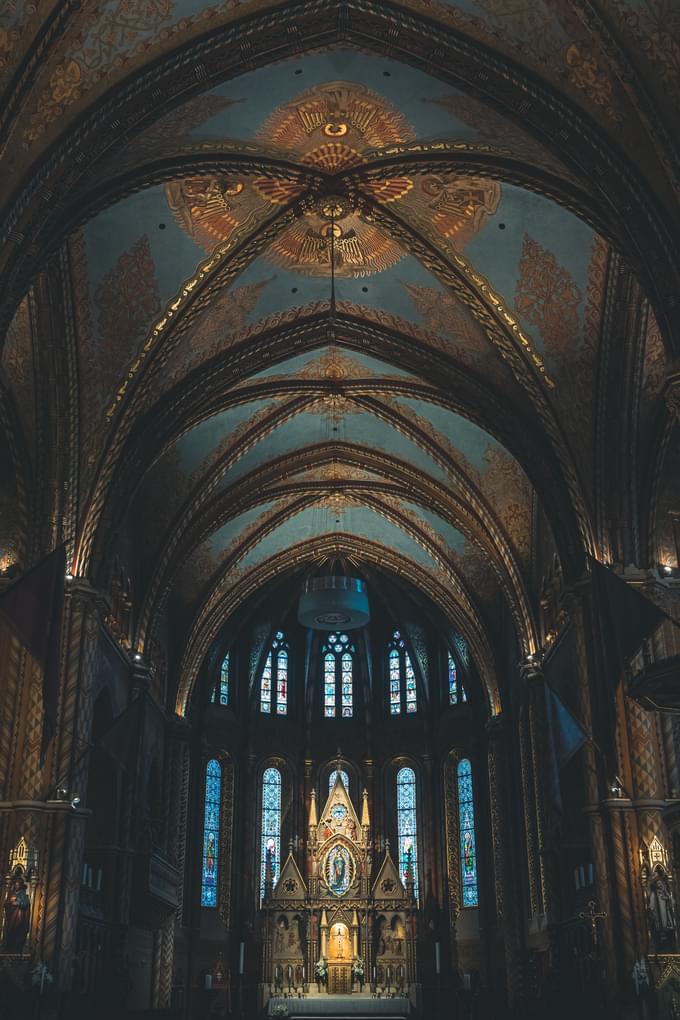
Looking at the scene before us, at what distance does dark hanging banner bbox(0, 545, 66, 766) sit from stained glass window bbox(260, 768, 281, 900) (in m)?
21.1

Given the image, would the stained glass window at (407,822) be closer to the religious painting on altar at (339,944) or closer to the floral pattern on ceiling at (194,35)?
the religious painting on altar at (339,944)

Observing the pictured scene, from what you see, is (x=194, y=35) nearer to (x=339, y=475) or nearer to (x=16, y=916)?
(x=16, y=916)

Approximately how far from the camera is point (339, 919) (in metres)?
31.4

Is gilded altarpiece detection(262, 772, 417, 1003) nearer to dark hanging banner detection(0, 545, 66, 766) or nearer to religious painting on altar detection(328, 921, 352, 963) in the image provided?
religious painting on altar detection(328, 921, 352, 963)

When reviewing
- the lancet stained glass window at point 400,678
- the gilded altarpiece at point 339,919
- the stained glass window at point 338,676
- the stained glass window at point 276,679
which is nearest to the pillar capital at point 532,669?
the gilded altarpiece at point 339,919

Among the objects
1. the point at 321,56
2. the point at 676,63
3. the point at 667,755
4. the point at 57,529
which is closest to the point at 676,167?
the point at 676,63

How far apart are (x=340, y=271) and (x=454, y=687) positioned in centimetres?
1809

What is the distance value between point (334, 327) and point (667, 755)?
10318 mm

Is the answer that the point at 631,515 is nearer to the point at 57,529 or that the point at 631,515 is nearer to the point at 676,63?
the point at 676,63

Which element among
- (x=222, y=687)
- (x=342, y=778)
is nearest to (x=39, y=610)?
(x=222, y=687)

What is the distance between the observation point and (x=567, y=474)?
65.2 ft

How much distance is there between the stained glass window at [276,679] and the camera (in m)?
36.0

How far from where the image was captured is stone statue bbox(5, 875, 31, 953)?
1670 centimetres

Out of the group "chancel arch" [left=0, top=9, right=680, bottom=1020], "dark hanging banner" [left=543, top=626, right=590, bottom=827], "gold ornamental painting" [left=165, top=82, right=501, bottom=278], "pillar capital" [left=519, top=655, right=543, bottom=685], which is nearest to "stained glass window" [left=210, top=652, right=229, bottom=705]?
"chancel arch" [left=0, top=9, right=680, bottom=1020]
